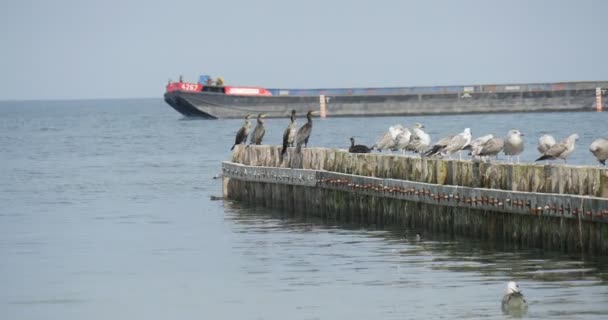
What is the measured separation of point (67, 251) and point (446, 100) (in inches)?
3686

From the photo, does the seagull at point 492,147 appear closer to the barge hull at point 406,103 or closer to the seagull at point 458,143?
the seagull at point 458,143

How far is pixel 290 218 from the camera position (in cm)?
3294

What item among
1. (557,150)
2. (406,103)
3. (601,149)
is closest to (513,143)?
(557,150)

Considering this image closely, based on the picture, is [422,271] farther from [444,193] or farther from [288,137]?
[288,137]

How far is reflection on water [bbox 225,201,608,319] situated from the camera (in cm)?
1977

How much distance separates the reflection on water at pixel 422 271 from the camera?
19766mm

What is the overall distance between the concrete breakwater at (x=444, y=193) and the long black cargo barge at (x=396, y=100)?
272 ft

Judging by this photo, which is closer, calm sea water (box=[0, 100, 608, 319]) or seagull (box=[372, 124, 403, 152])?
calm sea water (box=[0, 100, 608, 319])

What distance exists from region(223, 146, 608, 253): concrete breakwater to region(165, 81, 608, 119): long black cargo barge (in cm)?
8298

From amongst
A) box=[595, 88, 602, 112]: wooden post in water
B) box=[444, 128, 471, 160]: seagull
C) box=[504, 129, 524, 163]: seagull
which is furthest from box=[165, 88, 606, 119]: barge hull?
box=[504, 129, 524, 163]: seagull

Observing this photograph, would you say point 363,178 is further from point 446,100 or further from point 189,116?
point 189,116

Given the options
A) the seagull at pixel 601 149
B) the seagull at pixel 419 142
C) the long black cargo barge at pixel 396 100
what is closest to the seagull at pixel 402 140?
the seagull at pixel 419 142

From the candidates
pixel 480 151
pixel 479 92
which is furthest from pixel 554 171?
pixel 479 92

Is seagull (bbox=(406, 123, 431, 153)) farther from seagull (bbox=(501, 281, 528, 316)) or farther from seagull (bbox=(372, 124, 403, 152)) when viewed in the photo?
seagull (bbox=(501, 281, 528, 316))
